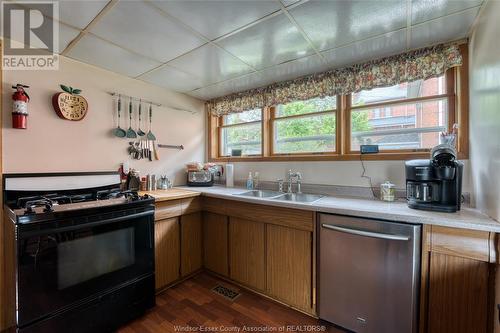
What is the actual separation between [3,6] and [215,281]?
2.55m

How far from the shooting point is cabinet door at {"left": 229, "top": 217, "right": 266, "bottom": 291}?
75.5 inches

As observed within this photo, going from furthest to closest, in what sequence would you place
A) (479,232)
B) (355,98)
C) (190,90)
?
(190,90)
(355,98)
(479,232)

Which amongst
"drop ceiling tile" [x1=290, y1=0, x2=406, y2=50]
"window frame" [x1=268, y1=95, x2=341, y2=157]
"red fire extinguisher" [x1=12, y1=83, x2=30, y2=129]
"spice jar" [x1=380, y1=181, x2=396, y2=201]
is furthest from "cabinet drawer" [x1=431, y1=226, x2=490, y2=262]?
"red fire extinguisher" [x1=12, y1=83, x2=30, y2=129]

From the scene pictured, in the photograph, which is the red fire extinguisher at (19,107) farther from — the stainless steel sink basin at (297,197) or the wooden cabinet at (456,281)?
the wooden cabinet at (456,281)

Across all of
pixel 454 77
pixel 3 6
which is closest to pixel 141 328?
pixel 3 6

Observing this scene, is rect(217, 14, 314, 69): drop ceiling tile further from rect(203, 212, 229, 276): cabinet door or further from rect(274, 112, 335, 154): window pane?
rect(203, 212, 229, 276): cabinet door

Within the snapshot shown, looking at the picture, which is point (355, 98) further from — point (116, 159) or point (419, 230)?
point (116, 159)

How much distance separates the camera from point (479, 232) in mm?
1103

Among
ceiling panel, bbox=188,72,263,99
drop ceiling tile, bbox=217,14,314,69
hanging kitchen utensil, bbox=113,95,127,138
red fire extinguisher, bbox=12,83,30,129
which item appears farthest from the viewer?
ceiling panel, bbox=188,72,263,99

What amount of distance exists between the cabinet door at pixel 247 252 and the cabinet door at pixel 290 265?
0.27ft

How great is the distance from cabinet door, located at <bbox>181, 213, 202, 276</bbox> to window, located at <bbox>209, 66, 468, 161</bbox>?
101 centimetres

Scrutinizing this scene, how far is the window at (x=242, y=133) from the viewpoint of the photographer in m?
2.79

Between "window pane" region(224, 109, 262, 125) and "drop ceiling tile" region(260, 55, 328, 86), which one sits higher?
"drop ceiling tile" region(260, 55, 328, 86)

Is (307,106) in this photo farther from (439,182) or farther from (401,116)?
(439,182)
